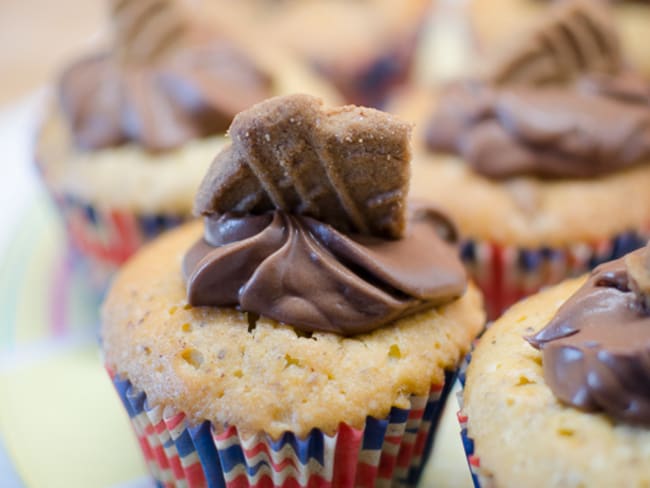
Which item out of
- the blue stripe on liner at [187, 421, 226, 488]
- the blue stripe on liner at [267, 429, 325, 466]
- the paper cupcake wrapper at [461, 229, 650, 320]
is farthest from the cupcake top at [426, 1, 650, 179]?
the blue stripe on liner at [187, 421, 226, 488]

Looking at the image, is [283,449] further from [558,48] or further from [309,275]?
[558,48]

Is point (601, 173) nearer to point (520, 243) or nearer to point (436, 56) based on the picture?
point (520, 243)

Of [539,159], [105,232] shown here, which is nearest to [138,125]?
[105,232]

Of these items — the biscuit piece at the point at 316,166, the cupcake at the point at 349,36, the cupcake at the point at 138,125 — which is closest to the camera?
the biscuit piece at the point at 316,166

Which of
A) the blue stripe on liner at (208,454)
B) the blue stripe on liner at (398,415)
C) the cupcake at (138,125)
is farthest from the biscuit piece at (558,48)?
the blue stripe on liner at (208,454)

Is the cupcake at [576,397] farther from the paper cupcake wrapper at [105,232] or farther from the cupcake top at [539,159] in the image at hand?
the paper cupcake wrapper at [105,232]

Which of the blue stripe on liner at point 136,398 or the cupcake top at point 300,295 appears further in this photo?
the blue stripe on liner at point 136,398

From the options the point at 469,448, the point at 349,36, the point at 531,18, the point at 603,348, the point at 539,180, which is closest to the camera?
the point at 603,348
